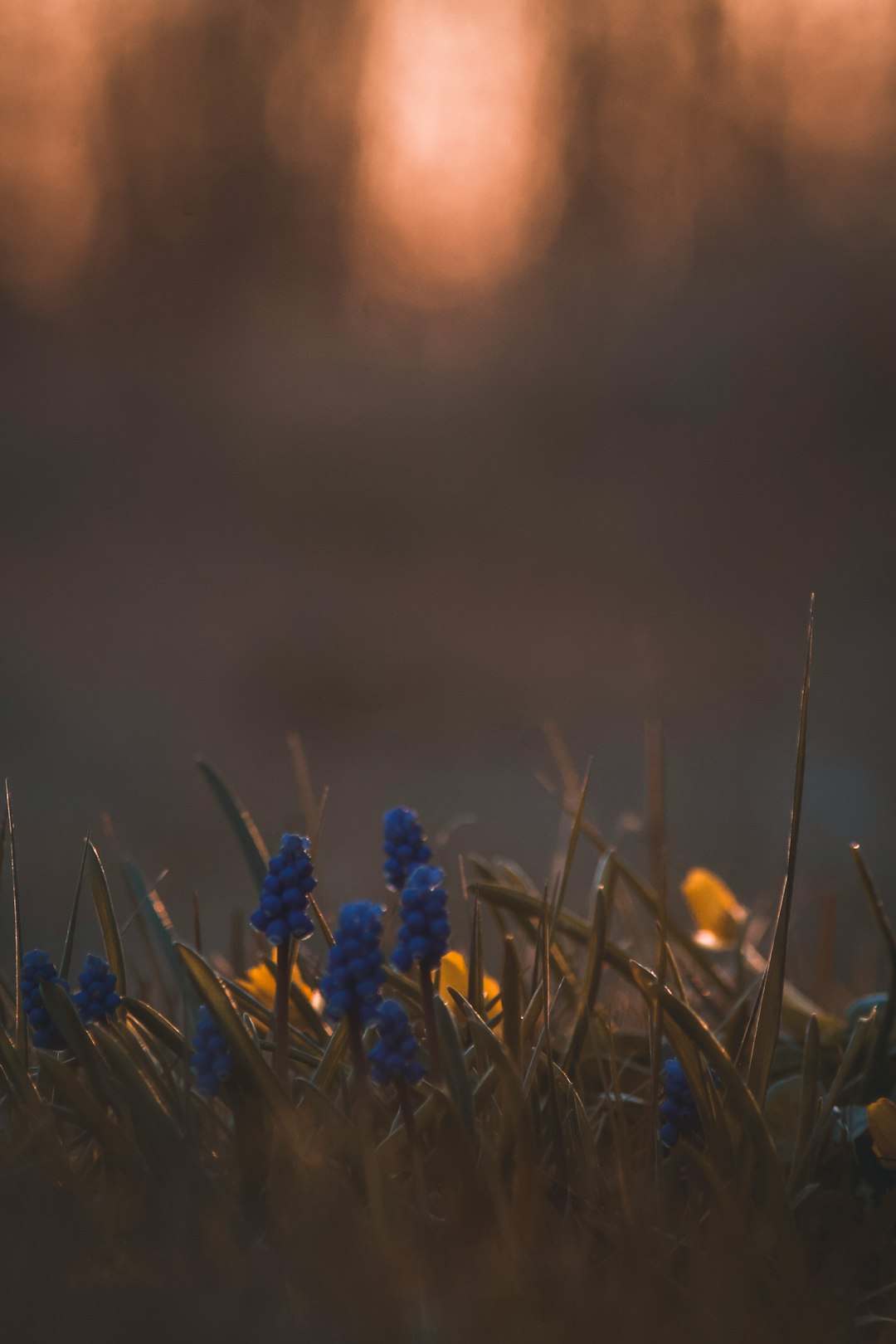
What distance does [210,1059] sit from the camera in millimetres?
505

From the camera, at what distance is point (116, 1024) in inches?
21.6

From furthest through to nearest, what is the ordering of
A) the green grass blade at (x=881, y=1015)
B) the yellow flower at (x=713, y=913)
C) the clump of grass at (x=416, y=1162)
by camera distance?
the yellow flower at (x=713, y=913) < the green grass blade at (x=881, y=1015) < the clump of grass at (x=416, y=1162)

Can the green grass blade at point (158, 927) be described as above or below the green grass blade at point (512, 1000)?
above

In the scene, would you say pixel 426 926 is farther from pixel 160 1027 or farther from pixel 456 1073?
pixel 160 1027

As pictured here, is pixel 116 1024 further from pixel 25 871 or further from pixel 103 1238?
pixel 25 871

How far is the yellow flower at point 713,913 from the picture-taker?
85cm

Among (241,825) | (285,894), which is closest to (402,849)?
(285,894)

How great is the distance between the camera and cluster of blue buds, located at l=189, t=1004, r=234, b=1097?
0.50 metres

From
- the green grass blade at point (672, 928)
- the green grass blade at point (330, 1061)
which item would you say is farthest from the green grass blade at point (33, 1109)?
the green grass blade at point (672, 928)

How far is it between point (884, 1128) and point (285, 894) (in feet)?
0.98

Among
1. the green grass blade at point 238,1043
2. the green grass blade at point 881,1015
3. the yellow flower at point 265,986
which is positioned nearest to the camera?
the green grass blade at point 238,1043

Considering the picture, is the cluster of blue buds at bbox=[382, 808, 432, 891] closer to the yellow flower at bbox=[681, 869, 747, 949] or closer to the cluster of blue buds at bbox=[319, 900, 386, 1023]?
the cluster of blue buds at bbox=[319, 900, 386, 1023]

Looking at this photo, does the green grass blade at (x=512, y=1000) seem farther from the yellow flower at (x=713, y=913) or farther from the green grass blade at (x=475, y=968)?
the yellow flower at (x=713, y=913)

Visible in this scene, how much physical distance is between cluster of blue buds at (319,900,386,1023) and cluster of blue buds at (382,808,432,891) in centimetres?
6
